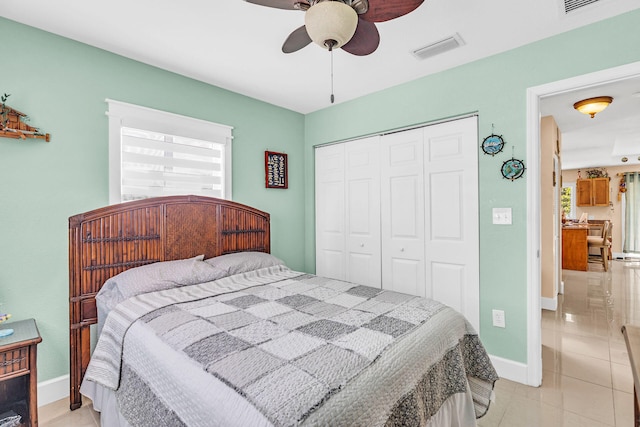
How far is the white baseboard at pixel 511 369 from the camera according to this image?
2432 millimetres

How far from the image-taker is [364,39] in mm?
1771

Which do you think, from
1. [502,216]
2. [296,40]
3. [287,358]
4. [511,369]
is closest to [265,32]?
[296,40]

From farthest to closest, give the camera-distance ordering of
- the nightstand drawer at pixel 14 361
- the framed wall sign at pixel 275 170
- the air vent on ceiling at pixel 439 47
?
1. the framed wall sign at pixel 275 170
2. the air vent on ceiling at pixel 439 47
3. the nightstand drawer at pixel 14 361

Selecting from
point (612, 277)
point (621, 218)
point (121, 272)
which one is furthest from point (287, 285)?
point (621, 218)

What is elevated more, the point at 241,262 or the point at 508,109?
the point at 508,109

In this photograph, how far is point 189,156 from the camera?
2932 millimetres

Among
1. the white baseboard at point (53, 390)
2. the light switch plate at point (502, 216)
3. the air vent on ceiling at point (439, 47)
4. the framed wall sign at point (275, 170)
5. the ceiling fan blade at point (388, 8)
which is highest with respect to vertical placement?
the air vent on ceiling at point (439, 47)

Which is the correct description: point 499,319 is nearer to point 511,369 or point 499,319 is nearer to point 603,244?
point 511,369

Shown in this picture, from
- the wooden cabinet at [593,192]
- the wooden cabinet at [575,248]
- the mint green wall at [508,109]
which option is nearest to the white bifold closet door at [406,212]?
the mint green wall at [508,109]

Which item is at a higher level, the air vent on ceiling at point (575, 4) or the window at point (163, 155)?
the air vent on ceiling at point (575, 4)

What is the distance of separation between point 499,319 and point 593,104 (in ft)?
8.40

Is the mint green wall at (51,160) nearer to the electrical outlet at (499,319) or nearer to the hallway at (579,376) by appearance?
the hallway at (579,376)

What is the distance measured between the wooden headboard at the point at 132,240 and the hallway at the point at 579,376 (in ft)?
8.44

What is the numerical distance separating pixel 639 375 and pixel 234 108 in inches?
136
